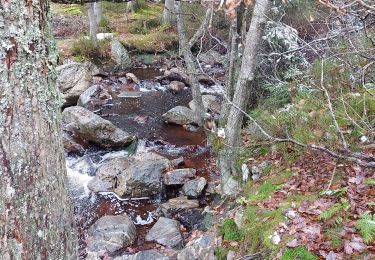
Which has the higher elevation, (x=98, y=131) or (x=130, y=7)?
(x=130, y=7)

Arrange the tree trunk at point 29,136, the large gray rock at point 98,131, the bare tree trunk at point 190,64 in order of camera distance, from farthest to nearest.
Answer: the large gray rock at point 98,131, the bare tree trunk at point 190,64, the tree trunk at point 29,136

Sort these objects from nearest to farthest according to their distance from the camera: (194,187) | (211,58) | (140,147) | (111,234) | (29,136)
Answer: (29,136) → (111,234) → (194,187) → (140,147) → (211,58)

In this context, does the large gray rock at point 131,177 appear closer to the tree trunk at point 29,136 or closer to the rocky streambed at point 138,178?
the rocky streambed at point 138,178

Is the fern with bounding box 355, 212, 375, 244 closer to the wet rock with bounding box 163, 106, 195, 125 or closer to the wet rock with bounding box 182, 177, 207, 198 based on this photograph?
the wet rock with bounding box 182, 177, 207, 198

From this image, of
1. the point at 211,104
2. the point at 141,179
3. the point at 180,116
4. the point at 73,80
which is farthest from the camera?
the point at 73,80

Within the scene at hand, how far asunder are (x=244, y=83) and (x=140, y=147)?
157 inches

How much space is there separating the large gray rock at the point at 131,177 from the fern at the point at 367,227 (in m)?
4.36

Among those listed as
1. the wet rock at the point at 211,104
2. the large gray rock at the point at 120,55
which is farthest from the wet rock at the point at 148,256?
the large gray rock at the point at 120,55

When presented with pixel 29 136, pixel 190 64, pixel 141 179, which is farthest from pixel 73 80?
pixel 29 136

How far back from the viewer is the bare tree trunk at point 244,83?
5.07 metres

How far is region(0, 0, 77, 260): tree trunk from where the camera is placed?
137cm

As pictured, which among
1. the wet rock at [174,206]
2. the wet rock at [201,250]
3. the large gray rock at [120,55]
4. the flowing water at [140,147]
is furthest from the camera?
the large gray rock at [120,55]

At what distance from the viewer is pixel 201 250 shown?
4422 mm

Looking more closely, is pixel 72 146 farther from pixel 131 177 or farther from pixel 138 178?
pixel 138 178
